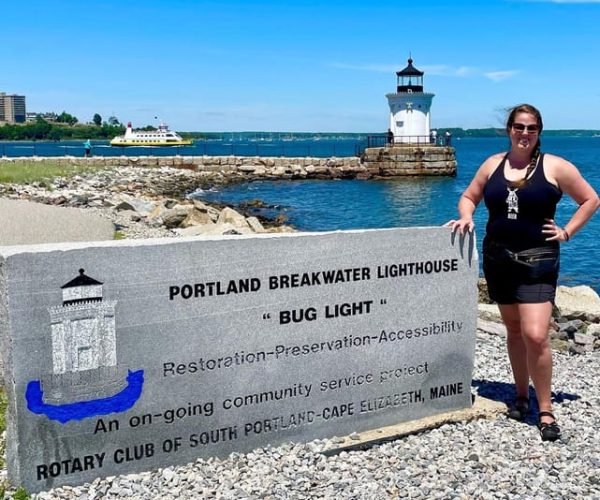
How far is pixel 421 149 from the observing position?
55.5 meters

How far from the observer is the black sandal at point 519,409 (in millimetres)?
5496

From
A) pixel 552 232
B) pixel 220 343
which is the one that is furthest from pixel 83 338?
pixel 552 232

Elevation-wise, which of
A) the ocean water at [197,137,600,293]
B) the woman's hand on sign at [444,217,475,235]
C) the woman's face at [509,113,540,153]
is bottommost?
the ocean water at [197,137,600,293]

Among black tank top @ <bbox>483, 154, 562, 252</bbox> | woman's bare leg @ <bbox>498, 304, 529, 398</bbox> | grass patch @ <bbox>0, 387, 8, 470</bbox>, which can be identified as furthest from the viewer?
woman's bare leg @ <bbox>498, 304, 529, 398</bbox>

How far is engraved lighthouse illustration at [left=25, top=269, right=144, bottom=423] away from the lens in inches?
162

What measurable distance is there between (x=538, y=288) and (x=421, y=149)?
51.6m

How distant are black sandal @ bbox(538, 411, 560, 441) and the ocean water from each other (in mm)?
13440

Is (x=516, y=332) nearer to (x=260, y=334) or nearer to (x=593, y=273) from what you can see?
(x=260, y=334)

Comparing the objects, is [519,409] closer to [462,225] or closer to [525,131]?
[462,225]

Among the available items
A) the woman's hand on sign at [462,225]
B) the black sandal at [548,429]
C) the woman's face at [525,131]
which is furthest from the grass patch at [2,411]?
the woman's face at [525,131]

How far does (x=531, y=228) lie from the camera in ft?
16.4

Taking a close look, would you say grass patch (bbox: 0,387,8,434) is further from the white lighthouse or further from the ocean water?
the white lighthouse

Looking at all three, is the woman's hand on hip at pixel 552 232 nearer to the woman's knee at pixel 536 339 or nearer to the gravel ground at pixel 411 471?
the woman's knee at pixel 536 339

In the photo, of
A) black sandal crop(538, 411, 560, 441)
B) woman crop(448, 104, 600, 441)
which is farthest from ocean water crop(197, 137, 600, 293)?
woman crop(448, 104, 600, 441)
